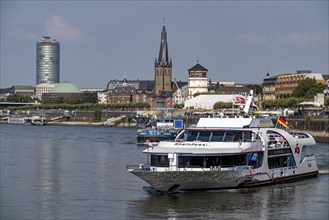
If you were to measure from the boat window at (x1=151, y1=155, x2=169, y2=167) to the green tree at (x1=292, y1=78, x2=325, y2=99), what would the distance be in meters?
101

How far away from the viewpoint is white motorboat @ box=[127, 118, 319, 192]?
3488 cm

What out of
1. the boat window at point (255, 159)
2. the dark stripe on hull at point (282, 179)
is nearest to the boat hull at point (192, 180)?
the dark stripe on hull at point (282, 179)

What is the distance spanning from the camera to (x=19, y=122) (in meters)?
177

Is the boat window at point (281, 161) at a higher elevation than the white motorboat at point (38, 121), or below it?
higher

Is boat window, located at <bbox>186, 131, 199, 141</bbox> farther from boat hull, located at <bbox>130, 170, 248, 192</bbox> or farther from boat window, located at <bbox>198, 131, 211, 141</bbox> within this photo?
boat hull, located at <bbox>130, 170, 248, 192</bbox>

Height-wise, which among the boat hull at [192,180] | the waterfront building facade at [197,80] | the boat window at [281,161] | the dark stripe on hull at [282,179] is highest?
the waterfront building facade at [197,80]

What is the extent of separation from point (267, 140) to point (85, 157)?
19998mm

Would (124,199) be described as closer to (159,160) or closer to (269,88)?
(159,160)

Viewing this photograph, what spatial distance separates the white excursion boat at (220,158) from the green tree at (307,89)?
96.2m

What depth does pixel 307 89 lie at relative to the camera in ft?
454

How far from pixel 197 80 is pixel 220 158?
6103 inches

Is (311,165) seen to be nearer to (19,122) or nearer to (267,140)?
(267,140)

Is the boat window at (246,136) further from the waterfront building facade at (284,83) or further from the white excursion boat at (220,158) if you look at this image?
the waterfront building facade at (284,83)

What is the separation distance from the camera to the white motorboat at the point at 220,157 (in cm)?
3488
